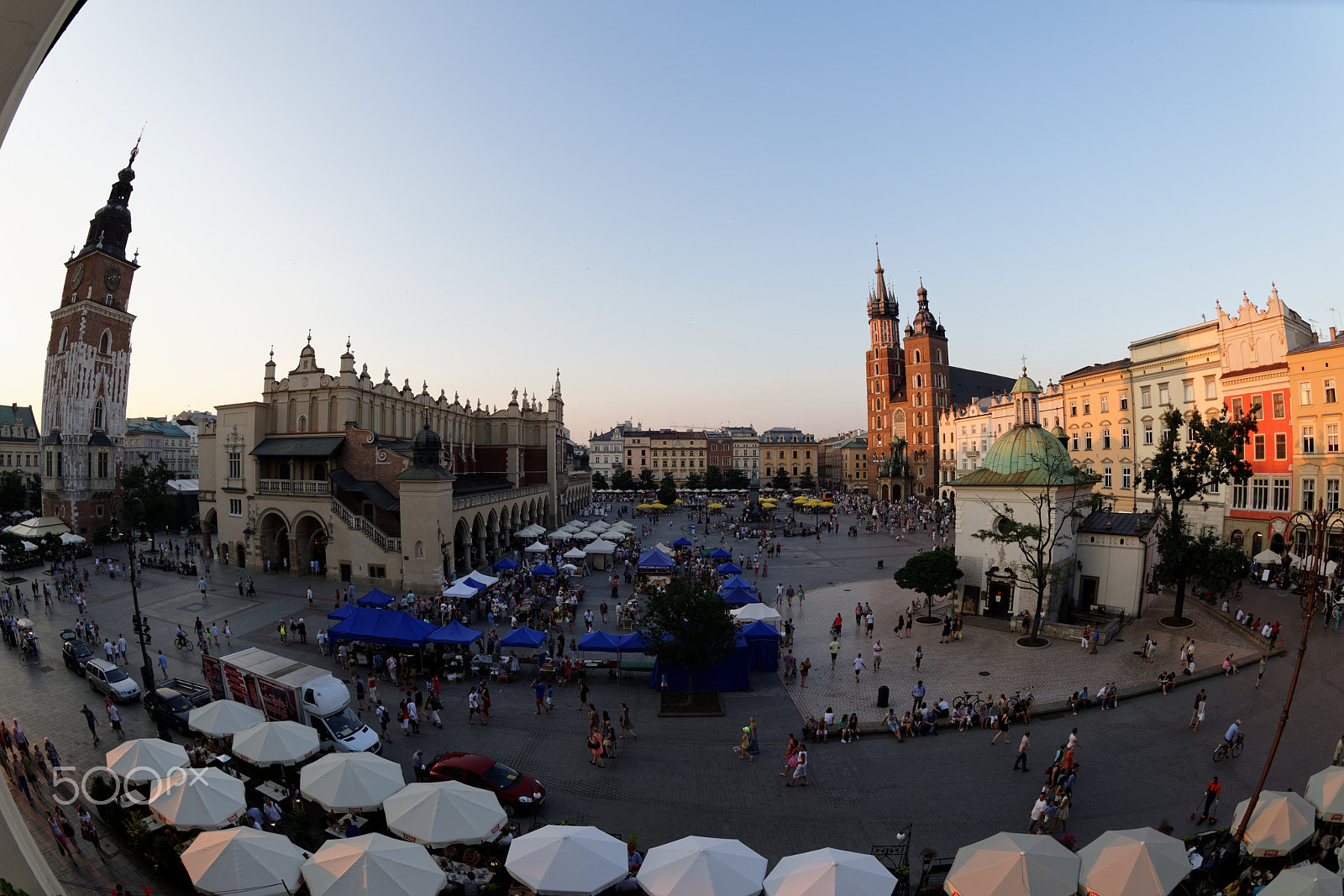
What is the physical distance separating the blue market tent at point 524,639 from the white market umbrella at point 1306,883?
1746 centimetres

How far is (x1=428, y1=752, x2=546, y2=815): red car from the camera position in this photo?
42.4 ft

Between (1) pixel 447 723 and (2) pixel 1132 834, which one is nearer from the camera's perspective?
(2) pixel 1132 834

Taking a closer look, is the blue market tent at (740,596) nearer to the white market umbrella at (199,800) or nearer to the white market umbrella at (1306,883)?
the white market umbrella at (1306,883)

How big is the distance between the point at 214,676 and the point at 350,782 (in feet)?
27.4

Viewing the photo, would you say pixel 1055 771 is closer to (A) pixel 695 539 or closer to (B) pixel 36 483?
(A) pixel 695 539

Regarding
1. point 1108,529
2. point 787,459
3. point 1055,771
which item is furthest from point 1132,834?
point 787,459

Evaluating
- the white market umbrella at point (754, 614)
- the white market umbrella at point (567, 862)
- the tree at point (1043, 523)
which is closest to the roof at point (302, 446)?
the white market umbrella at point (754, 614)

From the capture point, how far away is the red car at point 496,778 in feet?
42.4

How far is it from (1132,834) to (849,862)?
15.1 ft

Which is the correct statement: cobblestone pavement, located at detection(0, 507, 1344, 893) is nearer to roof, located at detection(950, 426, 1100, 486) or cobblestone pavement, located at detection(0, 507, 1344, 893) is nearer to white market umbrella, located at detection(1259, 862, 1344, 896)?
white market umbrella, located at detection(1259, 862, 1344, 896)

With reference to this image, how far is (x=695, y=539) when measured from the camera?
52656mm

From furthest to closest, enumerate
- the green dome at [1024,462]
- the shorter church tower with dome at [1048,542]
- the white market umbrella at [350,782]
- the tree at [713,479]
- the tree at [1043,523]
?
1. the tree at [713,479]
2. the green dome at [1024,462]
3. the shorter church tower with dome at [1048,542]
4. the tree at [1043,523]
5. the white market umbrella at [350,782]

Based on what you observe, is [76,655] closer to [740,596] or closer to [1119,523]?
[740,596]

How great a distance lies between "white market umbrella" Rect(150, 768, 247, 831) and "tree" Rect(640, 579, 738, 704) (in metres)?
10.4
